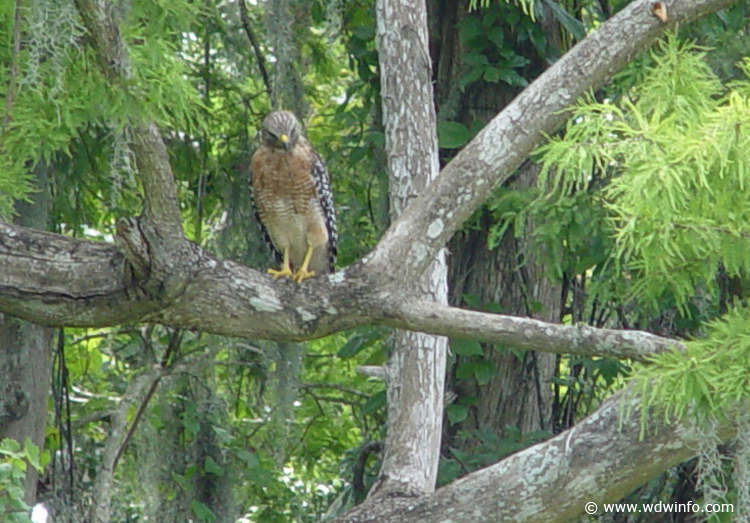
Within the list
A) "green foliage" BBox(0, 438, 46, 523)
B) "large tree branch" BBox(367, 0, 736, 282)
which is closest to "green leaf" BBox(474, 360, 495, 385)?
"large tree branch" BBox(367, 0, 736, 282)

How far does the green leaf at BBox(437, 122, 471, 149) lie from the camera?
16.9 feet

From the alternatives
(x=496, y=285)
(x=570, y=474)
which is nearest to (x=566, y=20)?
(x=496, y=285)

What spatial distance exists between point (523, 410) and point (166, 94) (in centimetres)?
229

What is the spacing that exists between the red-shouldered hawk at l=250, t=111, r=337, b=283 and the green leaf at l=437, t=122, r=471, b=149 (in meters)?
0.56

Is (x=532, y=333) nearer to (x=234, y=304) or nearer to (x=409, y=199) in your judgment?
(x=234, y=304)

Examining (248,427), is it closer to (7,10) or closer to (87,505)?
(87,505)

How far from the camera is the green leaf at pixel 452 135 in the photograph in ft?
16.9

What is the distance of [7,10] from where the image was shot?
12.5ft

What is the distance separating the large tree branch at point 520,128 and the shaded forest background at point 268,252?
2.49ft

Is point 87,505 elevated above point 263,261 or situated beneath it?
situated beneath

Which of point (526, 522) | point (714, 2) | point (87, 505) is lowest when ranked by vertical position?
point (87, 505)

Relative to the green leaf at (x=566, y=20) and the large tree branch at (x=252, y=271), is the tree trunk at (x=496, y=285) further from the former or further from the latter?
the large tree branch at (x=252, y=271)

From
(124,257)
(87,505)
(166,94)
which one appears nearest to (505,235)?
(166,94)

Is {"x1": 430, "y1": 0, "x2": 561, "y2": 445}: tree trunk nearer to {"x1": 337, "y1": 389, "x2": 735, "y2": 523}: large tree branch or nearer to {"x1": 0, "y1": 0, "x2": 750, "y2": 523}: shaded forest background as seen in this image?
{"x1": 0, "y1": 0, "x2": 750, "y2": 523}: shaded forest background
